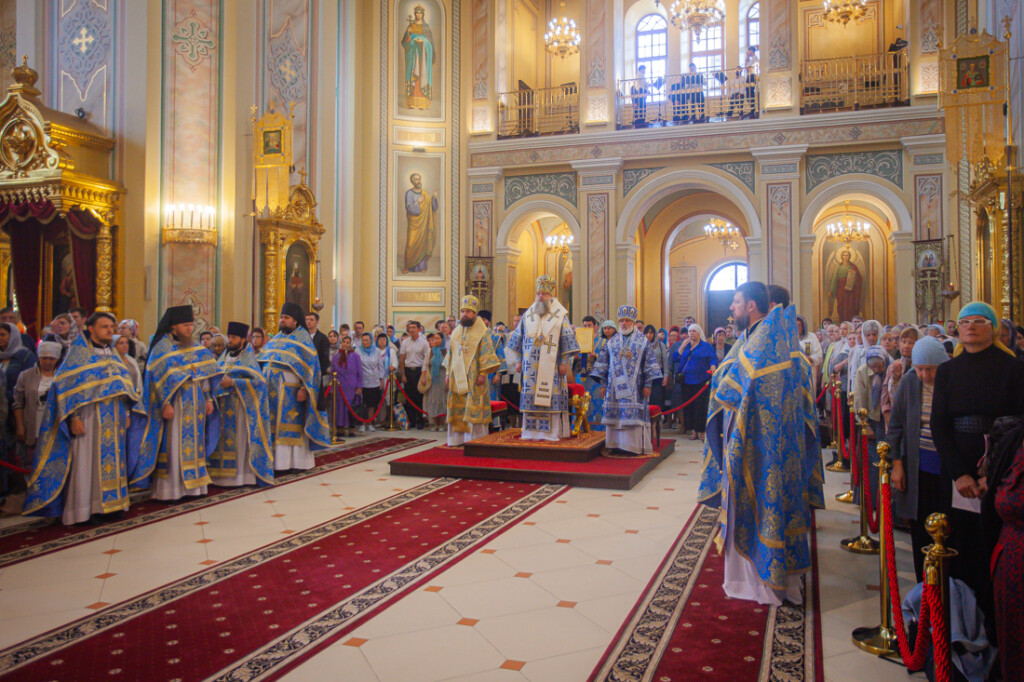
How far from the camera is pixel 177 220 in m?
11.2

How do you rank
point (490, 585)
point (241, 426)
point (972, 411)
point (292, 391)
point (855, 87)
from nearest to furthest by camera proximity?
1. point (972, 411)
2. point (490, 585)
3. point (241, 426)
4. point (292, 391)
5. point (855, 87)

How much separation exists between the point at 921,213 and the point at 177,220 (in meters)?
13.1

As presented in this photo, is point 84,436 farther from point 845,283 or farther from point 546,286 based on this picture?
point 845,283

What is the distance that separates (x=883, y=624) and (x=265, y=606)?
3079 millimetres

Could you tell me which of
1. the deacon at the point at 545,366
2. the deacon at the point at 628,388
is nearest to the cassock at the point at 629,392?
the deacon at the point at 628,388

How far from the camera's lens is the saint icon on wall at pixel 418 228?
Result: 56.1 ft

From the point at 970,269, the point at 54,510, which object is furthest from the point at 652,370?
the point at 970,269

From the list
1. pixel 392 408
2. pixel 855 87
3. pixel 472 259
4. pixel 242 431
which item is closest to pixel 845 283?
pixel 855 87

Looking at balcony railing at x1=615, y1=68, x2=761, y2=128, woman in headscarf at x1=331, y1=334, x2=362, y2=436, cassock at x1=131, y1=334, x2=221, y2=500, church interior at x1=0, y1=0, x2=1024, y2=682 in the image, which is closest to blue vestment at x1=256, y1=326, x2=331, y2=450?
church interior at x1=0, y1=0, x2=1024, y2=682

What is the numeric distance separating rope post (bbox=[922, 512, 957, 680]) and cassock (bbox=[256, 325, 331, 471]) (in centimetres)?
642

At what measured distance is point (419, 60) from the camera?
17.2 metres

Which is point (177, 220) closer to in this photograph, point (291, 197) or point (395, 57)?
point (291, 197)

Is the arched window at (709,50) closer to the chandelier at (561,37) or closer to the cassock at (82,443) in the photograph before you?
the chandelier at (561,37)

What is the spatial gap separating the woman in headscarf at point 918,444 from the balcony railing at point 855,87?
13.0 meters
